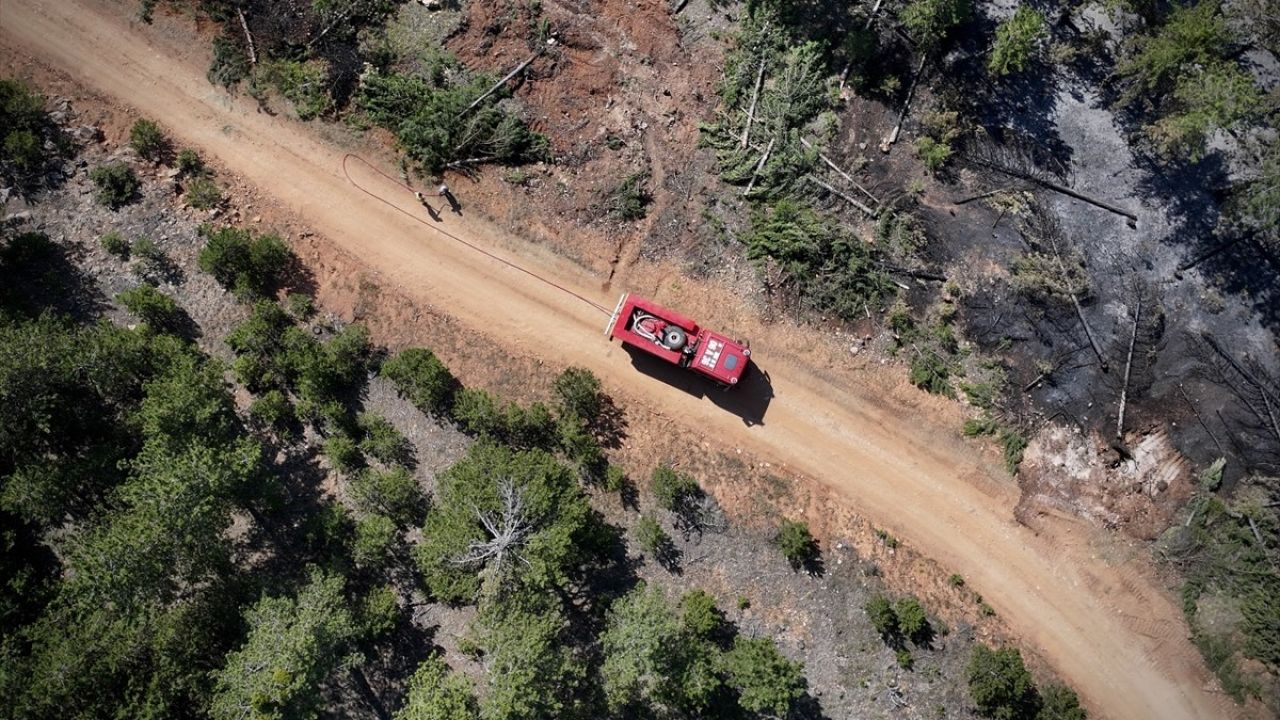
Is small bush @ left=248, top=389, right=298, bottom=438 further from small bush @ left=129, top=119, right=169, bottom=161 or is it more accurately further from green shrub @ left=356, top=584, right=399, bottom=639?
small bush @ left=129, top=119, right=169, bottom=161

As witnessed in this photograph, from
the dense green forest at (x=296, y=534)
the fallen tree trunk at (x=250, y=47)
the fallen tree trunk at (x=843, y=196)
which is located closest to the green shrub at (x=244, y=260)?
the dense green forest at (x=296, y=534)

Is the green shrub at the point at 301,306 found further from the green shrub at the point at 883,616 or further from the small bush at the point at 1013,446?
the small bush at the point at 1013,446

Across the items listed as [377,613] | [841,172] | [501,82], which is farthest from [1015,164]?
[377,613]

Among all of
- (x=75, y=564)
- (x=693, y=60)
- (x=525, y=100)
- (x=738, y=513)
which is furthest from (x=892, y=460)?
(x=75, y=564)

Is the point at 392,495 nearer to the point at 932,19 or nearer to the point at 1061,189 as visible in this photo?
the point at 932,19

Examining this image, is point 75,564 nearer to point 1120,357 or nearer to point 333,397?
point 333,397
